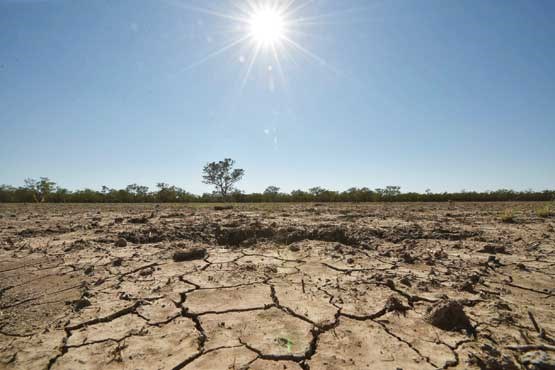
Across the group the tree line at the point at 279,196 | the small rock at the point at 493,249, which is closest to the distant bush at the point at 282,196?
the tree line at the point at 279,196

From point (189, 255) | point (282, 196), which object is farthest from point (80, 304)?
point (282, 196)

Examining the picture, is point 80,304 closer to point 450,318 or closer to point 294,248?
point 294,248

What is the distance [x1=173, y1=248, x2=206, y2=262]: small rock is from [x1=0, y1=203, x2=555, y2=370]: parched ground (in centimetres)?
1

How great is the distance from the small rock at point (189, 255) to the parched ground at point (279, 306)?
0.01 m

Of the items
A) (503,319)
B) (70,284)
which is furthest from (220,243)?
(503,319)

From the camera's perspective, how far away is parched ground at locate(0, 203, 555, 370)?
132cm

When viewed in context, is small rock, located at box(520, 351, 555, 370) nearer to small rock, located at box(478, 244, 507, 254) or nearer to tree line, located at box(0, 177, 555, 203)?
small rock, located at box(478, 244, 507, 254)

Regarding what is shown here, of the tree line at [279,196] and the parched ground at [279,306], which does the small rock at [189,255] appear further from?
the tree line at [279,196]

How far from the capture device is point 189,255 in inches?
117

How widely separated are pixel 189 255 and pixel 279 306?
1.49 m

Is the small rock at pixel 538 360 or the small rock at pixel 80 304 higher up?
the small rock at pixel 80 304

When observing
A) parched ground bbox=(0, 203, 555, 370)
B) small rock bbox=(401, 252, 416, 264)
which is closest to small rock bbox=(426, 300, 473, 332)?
parched ground bbox=(0, 203, 555, 370)

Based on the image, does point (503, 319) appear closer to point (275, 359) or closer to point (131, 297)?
point (275, 359)

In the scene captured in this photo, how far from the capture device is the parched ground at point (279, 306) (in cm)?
132
